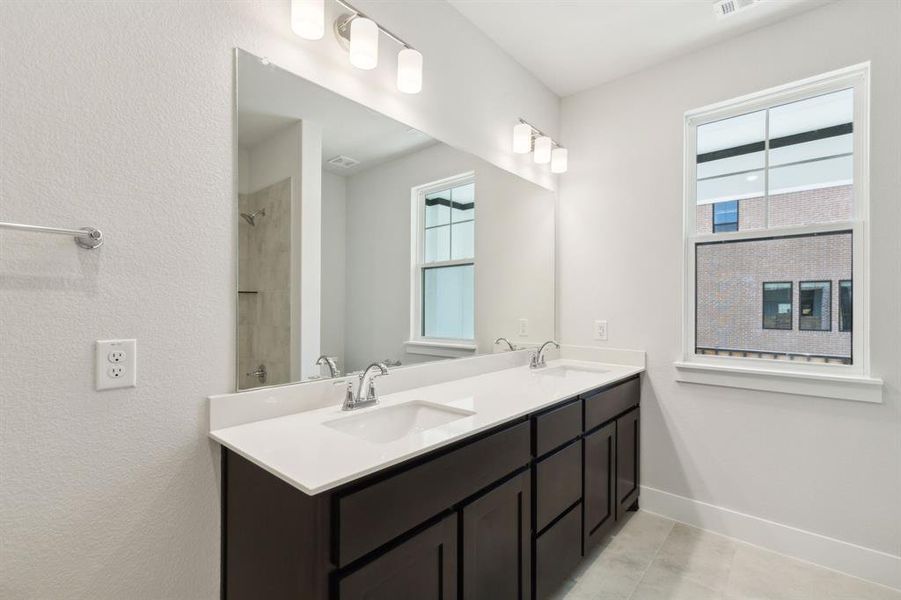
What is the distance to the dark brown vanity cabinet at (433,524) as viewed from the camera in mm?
936

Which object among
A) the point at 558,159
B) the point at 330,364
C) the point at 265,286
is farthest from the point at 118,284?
the point at 558,159

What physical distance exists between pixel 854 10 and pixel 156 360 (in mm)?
3099

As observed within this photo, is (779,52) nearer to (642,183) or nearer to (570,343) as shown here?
(642,183)

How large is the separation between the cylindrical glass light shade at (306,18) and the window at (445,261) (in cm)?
73

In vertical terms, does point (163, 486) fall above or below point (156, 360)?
below

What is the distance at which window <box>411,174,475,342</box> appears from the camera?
1.94 meters

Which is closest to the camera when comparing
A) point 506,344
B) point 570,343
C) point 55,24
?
point 55,24

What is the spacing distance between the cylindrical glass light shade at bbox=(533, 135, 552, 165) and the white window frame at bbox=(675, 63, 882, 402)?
30.1 inches

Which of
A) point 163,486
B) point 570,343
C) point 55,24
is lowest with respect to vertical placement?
point 163,486

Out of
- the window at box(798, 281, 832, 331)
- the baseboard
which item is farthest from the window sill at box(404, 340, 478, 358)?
the window at box(798, 281, 832, 331)

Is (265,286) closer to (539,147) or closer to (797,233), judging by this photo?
(539,147)

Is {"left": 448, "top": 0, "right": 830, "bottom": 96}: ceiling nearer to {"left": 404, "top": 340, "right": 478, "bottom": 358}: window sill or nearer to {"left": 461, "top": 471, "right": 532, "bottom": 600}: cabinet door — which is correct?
{"left": 404, "top": 340, "right": 478, "bottom": 358}: window sill

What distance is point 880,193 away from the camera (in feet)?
6.11

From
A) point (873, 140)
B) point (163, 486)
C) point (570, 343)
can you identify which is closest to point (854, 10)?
point (873, 140)
